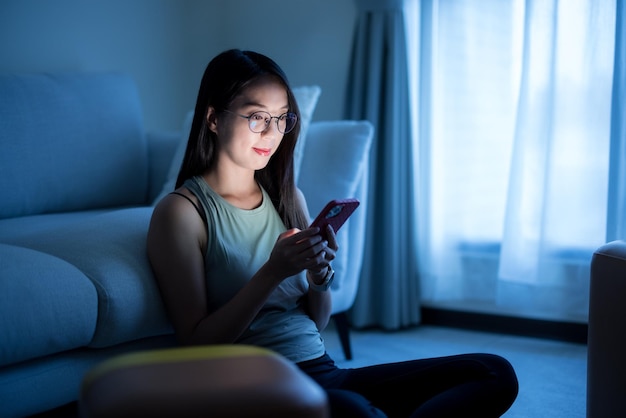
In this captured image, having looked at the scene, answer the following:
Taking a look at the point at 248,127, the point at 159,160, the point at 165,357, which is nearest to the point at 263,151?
the point at 248,127

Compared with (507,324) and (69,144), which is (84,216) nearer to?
(69,144)

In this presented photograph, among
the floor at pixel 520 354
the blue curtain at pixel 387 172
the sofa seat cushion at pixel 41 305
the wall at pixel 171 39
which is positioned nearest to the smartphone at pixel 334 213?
the sofa seat cushion at pixel 41 305

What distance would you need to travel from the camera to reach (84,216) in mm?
2330

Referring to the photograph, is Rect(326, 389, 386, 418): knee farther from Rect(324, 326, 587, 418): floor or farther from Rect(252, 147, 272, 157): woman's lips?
Rect(324, 326, 587, 418): floor

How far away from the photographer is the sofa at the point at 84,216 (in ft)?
4.83

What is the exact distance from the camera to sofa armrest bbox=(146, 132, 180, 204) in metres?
2.76

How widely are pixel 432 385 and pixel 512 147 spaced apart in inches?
59.1

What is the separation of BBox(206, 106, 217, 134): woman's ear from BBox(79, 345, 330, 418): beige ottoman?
68 centimetres

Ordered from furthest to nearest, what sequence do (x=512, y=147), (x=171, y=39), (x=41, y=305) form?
(x=171, y=39)
(x=512, y=147)
(x=41, y=305)

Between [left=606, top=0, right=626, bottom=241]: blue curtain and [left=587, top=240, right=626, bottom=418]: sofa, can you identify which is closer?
[left=587, top=240, right=626, bottom=418]: sofa

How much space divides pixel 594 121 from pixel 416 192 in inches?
27.9

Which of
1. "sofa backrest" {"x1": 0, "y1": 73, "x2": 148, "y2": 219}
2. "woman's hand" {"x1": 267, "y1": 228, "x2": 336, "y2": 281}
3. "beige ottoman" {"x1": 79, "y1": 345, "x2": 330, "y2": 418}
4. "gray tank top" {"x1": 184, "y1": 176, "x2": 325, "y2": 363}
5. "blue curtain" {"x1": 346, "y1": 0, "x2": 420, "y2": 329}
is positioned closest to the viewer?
"beige ottoman" {"x1": 79, "y1": 345, "x2": 330, "y2": 418}

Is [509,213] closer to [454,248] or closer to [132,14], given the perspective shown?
[454,248]

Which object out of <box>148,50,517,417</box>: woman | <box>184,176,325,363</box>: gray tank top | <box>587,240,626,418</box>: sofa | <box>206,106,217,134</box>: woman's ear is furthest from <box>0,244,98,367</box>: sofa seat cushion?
<box>587,240,626,418</box>: sofa
